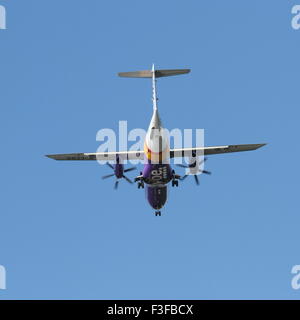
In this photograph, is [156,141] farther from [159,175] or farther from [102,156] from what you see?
[102,156]

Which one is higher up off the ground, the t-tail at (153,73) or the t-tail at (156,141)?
the t-tail at (153,73)

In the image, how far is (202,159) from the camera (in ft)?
227

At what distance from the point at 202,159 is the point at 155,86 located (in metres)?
7.87

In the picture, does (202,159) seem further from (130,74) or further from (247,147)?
(130,74)

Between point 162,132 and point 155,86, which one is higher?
point 155,86

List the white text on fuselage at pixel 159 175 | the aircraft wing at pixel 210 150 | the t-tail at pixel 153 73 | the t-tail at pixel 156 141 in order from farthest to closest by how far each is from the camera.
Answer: the t-tail at pixel 153 73, the aircraft wing at pixel 210 150, the white text on fuselage at pixel 159 175, the t-tail at pixel 156 141

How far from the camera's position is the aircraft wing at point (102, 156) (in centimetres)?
7019

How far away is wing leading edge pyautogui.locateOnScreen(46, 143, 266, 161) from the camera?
69.4 m

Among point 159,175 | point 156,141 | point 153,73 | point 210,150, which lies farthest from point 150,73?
point 159,175

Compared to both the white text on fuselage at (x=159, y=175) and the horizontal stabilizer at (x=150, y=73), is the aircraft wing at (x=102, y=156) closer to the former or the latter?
the white text on fuselage at (x=159, y=175)

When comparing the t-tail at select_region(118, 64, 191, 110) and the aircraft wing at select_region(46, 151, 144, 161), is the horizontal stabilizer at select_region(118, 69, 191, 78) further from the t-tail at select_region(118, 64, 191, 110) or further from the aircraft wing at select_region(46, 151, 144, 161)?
the aircraft wing at select_region(46, 151, 144, 161)

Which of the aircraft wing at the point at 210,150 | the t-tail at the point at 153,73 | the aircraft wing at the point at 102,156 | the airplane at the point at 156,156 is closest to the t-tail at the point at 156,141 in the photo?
the airplane at the point at 156,156
